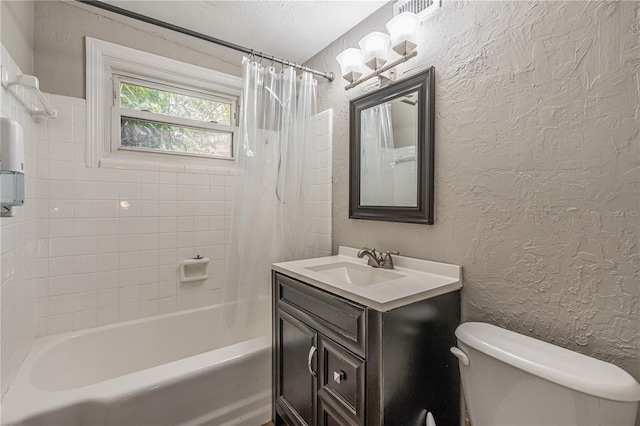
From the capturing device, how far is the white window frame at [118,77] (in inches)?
68.1

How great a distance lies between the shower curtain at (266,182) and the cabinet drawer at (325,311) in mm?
302

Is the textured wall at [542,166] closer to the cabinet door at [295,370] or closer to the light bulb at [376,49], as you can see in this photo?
the light bulb at [376,49]

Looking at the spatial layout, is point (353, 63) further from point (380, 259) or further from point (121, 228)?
point (121, 228)

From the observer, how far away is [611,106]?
2.92 feet

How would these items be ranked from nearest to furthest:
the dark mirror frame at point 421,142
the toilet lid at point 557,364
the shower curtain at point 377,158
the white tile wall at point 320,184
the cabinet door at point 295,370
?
the toilet lid at point 557,364
the cabinet door at point 295,370
the dark mirror frame at point 421,142
the shower curtain at point 377,158
the white tile wall at point 320,184

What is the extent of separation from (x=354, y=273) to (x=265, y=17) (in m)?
1.59

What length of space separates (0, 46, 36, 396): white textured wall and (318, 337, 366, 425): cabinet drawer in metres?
1.24

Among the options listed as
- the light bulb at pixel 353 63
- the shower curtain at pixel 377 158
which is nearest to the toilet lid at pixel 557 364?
the shower curtain at pixel 377 158

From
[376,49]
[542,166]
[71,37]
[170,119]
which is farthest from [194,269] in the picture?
[542,166]

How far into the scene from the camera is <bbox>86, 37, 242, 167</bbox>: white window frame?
1729 millimetres

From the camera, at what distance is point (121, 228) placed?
183 cm

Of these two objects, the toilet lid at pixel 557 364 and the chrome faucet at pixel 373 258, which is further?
the chrome faucet at pixel 373 258

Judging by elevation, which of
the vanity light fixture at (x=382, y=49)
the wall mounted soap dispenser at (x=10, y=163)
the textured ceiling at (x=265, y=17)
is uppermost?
the textured ceiling at (x=265, y=17)

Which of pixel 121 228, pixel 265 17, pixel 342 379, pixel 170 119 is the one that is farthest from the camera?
pixel 170 119
